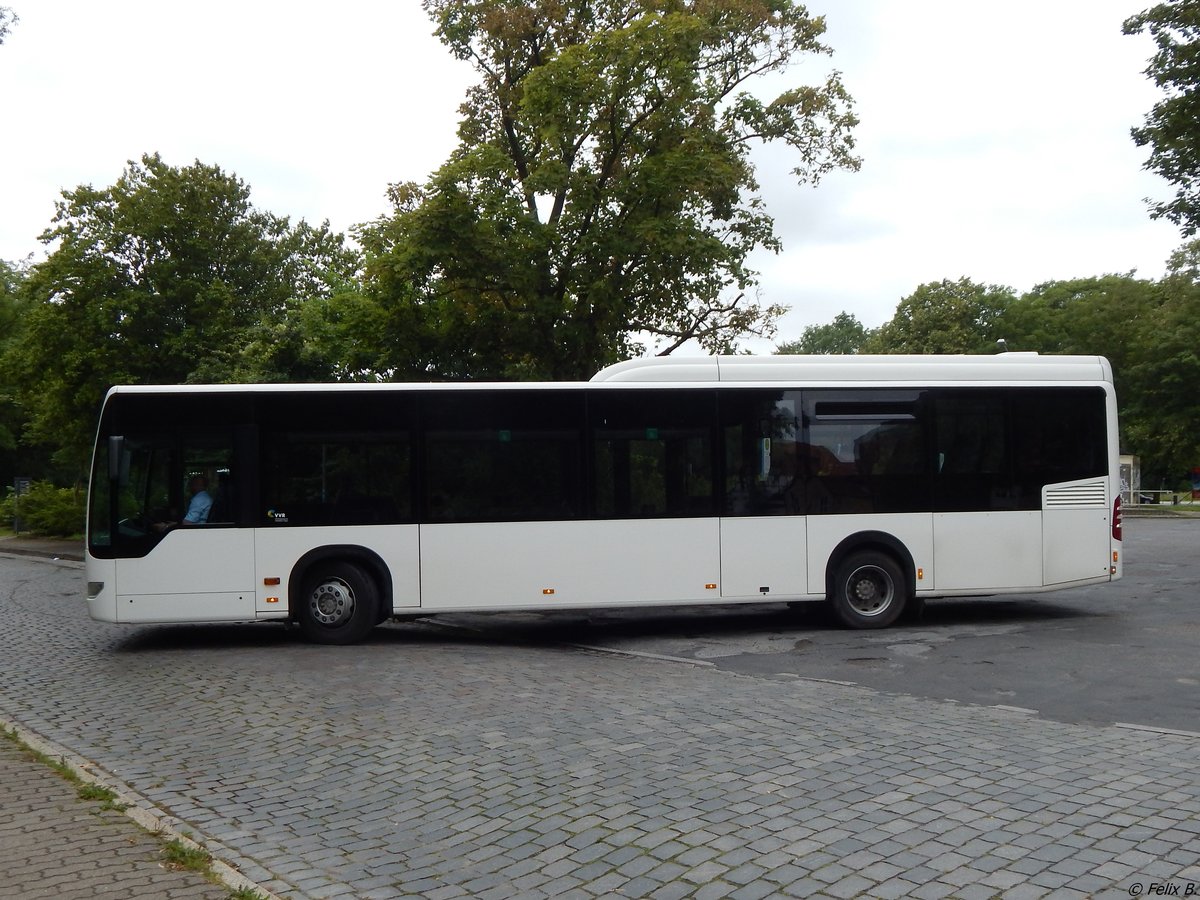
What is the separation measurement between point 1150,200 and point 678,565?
1350 cm

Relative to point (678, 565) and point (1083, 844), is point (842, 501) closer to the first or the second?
point (678, 565)

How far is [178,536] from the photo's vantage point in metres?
12.4

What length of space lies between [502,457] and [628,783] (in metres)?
6.96

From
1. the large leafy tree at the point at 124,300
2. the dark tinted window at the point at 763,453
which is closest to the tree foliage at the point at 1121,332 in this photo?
A: the large leafy tree at the point at 124,300

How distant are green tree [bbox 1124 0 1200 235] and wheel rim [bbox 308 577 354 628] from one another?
623 inches

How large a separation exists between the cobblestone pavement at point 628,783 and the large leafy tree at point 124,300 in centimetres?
2434

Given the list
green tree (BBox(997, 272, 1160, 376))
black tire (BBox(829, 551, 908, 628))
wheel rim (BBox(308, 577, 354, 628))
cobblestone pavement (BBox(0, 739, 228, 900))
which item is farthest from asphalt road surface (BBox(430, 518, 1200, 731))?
green tree (BBox(997, 272, 1160, 376))

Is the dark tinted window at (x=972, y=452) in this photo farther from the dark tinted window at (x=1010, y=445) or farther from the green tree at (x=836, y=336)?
the green tree at (x=836, y=336)

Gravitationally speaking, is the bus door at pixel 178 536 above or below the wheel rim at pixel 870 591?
above

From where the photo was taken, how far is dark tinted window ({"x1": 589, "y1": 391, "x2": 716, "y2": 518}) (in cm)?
1289

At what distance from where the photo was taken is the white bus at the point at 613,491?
40.7 ft

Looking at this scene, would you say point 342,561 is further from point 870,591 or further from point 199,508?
point 870,591

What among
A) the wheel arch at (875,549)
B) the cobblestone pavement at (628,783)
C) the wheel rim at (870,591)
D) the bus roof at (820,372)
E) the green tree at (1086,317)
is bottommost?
the cobblestone pavement at (628,783)

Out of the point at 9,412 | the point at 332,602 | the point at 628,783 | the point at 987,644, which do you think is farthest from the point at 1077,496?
the point at 9,412
